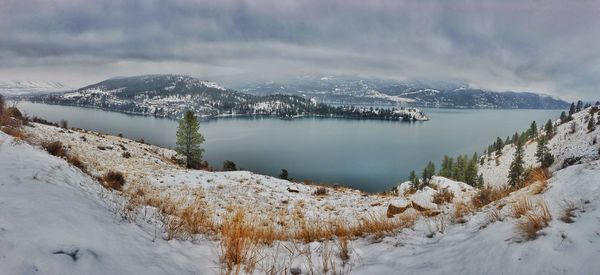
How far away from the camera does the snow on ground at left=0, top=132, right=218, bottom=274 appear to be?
2603 millimetres

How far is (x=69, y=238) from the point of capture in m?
2.96

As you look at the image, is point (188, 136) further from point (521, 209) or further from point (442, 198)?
point (521, 209)

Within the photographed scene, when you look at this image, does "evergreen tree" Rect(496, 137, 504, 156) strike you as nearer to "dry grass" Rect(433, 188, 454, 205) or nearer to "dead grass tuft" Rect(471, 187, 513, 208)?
"dry grass" Rect(433, 188, 454, 205)

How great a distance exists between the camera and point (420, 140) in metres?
143

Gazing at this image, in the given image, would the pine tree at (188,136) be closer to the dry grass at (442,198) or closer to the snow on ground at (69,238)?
the dry grass at (442,198)

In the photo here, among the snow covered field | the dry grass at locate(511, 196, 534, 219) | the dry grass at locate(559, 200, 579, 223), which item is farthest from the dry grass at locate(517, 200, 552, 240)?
the dry grass at locate(511, 196, 534, 219)

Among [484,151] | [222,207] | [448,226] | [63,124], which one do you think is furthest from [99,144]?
[484,151]

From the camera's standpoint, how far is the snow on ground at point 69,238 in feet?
8.54

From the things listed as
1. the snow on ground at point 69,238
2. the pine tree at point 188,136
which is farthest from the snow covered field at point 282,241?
the pine tree at point 188,136

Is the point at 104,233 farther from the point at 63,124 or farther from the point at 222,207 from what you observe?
the point at 63,124

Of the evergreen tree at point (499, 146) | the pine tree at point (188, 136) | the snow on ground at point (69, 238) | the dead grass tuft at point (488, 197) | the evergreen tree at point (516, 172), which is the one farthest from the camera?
the evergreen tree at point (499, 146)

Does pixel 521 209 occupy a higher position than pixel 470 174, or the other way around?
pixel 521 209

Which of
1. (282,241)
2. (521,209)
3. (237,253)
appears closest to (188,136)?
(282,241)

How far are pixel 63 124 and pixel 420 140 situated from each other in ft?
447
